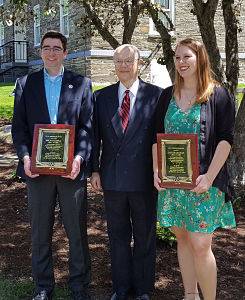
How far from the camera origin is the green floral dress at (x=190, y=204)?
3646 mm

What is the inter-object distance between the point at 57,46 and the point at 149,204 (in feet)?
4.65

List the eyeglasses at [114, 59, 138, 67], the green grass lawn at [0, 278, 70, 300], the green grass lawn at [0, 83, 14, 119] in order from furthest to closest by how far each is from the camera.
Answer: the green grass lawn at [0, 83, 14, 119]
the green grass lawn at [0, 278, 70, 300]
the eyeglasses at [114, 59, 138, 67]

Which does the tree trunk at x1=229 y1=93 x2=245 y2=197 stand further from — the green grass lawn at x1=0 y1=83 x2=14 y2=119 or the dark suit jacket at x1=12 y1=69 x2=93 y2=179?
the green grass lawn at x1=0 y1=83 x2=14 y2=119

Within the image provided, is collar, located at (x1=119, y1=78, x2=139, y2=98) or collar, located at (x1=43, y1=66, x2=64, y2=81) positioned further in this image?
collar, located at (x1=43, y1=66, x2=64, y2=81)

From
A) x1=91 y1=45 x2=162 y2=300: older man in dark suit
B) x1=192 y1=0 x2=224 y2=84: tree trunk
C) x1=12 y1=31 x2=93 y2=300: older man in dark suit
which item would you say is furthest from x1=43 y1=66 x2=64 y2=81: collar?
x1=192 y1=0 x2=224 y2=84: tree trunk

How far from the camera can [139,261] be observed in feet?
13.9

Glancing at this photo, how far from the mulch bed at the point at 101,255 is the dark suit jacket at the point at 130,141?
1163mm

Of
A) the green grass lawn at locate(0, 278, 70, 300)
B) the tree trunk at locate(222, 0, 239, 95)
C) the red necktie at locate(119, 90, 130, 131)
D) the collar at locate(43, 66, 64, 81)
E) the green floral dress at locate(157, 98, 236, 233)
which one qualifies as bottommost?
the green grass lawn at locate(0, 278, 70, 300)

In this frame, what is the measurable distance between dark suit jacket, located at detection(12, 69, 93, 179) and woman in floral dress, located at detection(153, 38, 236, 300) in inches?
23.5

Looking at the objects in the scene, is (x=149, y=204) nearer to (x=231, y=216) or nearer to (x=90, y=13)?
(x=231, y=216)

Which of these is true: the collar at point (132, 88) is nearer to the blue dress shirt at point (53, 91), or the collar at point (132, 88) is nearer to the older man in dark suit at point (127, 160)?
the older man in dark suit at point (127, 160)

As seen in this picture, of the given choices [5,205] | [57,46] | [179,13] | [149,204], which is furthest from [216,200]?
[179,13]

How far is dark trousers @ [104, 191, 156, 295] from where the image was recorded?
4.10m

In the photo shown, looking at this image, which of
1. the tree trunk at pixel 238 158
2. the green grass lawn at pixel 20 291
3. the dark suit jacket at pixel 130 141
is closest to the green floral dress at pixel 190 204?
the dark suit jacket at pixel 130 141
